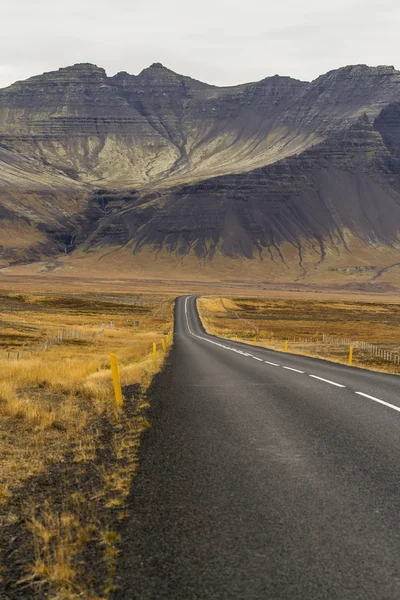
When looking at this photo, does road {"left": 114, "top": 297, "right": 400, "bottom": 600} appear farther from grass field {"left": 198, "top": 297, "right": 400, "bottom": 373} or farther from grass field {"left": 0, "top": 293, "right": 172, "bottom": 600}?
grass field {"left": 198, "top": 297, "right": 400, "bottom": 373}

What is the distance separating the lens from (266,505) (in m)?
6.34

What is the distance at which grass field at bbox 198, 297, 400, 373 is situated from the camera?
48.1 m

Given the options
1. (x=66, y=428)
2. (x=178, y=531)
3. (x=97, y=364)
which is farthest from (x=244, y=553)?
(x=97, y=364)

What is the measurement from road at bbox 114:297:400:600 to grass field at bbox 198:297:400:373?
77.9ft

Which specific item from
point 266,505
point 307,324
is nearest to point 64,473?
point 266,505

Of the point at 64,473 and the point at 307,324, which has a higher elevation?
the point at 64,473

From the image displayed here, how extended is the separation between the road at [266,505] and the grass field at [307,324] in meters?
23.8

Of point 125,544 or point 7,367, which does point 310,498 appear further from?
point 7,367

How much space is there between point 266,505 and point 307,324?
78.0 metres

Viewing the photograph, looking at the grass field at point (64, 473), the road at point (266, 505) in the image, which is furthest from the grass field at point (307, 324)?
the road at point (266, 505)

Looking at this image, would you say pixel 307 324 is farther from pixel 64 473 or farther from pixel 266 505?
pixel 266 505

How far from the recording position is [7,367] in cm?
2034

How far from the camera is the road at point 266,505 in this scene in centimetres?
468

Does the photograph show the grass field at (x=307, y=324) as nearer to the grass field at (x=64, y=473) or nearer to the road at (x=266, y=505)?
the grass field at (x=64, y=473)
